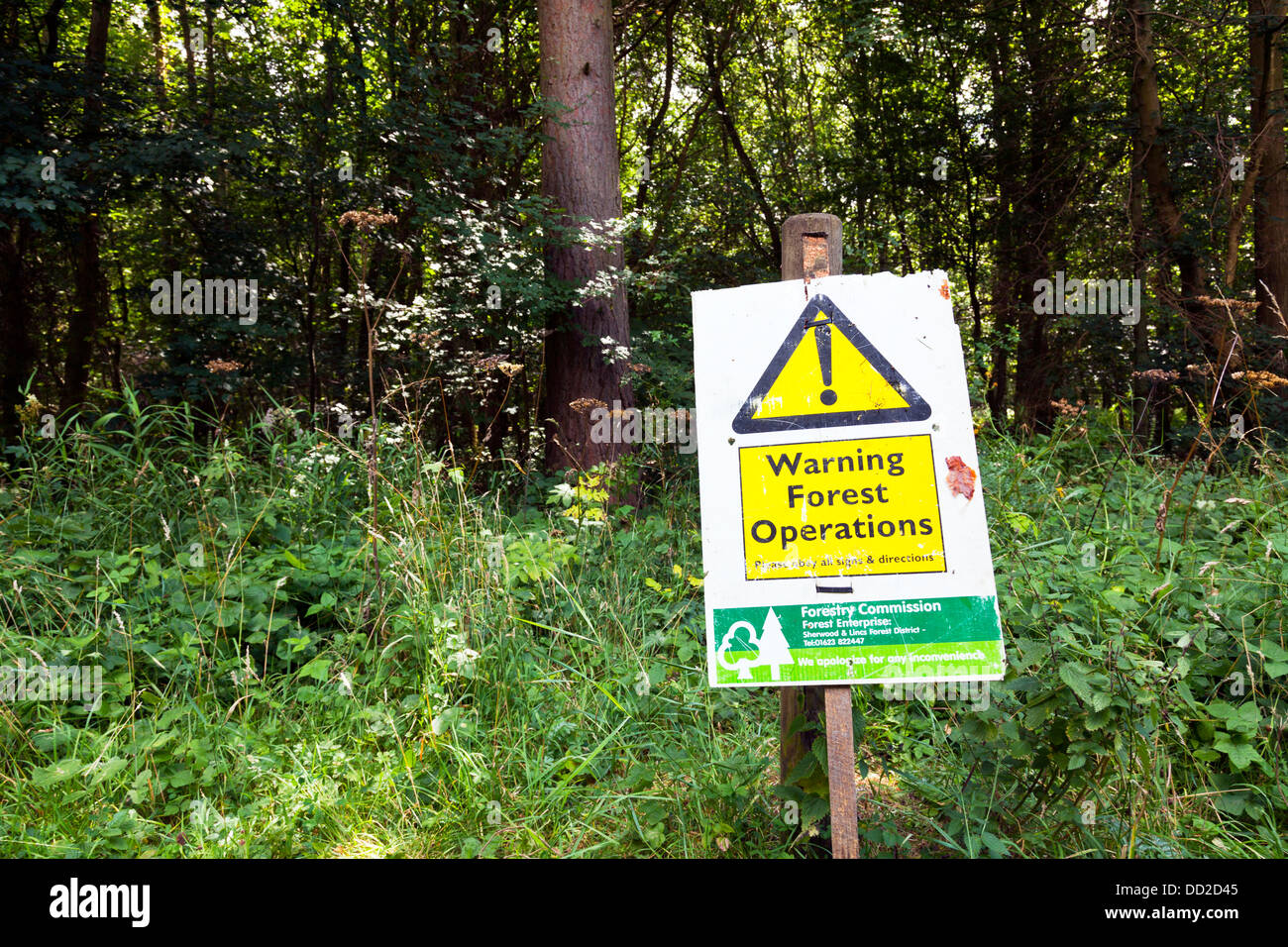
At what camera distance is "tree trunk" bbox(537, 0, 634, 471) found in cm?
629

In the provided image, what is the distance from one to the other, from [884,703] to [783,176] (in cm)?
1069

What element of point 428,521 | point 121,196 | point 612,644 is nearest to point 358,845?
point 612,644

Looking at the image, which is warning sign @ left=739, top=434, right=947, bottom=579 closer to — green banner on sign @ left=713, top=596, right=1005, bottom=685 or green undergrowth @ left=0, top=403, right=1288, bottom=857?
green banner on sign @ left=713, top=596, right=1005, bottom=685

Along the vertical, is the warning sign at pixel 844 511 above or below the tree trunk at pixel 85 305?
below

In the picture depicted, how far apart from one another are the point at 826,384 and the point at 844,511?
1.09ft

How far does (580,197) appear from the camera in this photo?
6547 mm

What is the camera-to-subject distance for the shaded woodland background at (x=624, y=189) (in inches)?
228

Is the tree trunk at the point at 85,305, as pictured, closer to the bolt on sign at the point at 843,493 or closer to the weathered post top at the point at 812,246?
the weathered post top at the point at 812,246

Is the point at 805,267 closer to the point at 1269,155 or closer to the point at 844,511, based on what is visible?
the point at 844,511

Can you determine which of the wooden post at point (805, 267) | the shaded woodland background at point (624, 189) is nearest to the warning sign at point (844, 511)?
the wooden post at point (805, 267)

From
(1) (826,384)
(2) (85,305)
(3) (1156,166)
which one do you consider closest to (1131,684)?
(1) (826,384)

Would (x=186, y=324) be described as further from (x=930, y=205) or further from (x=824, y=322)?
(x=930, y=205)

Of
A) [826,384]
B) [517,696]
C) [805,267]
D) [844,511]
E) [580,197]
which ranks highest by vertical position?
[580,197]

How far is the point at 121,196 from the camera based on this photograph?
18.9ft
